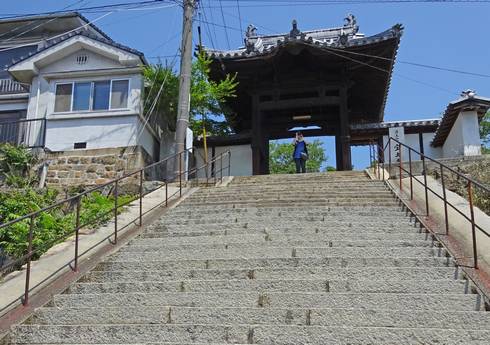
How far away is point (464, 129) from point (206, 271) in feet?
35.5


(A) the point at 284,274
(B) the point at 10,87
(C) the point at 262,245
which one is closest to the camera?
(A) the point at 284,274

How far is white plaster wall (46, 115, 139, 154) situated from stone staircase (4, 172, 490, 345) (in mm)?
7334

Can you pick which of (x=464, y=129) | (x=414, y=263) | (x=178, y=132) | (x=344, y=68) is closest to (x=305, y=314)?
(x=414, y=263)

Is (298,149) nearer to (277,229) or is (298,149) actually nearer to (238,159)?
(238,159)

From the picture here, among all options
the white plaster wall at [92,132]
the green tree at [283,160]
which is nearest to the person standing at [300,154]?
the white plaster wall at [92,132]

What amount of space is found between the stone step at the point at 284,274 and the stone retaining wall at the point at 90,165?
858 centimetres

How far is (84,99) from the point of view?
616 inches

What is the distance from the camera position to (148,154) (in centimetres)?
1541

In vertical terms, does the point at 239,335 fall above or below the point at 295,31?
below

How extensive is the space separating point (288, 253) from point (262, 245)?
490 millimetres

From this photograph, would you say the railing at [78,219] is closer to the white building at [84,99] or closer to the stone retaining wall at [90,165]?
the stone retaining wall at [90,165]

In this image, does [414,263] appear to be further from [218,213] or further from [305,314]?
[218,213]

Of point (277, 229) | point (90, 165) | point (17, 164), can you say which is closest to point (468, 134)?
point (277, 229)

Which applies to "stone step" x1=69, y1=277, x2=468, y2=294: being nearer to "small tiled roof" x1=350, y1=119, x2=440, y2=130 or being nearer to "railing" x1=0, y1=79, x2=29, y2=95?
"small tiled roof" x1=350, y1=119, x2=440, y2=130
